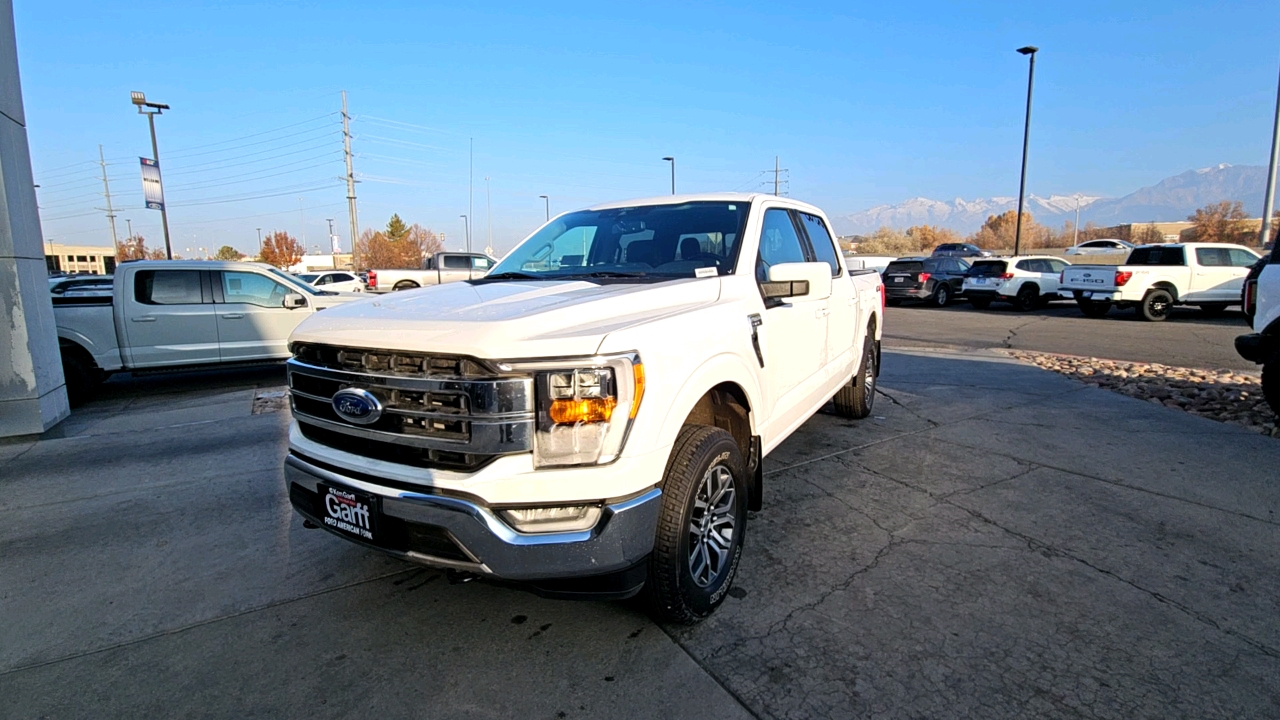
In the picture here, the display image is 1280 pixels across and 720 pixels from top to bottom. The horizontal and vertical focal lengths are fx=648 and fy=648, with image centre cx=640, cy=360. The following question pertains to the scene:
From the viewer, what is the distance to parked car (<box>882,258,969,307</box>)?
21.9 metres

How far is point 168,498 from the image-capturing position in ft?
14.4

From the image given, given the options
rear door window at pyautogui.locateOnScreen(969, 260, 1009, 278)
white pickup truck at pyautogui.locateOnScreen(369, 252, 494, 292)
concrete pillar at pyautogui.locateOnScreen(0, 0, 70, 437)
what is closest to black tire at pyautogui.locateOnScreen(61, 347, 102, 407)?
concrete pillar at pyautogui.locateOnScreen(0, 0, 70, 437)

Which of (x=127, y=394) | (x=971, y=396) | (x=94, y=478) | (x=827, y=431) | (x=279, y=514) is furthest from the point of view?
(x=127, y=394)

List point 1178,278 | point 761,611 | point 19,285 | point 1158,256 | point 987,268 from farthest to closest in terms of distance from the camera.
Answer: point 987,268 < point 1158,256 < point 1178,278 < point 19,285 < point 761,611

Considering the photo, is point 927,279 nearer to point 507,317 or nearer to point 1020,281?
point 1020,281

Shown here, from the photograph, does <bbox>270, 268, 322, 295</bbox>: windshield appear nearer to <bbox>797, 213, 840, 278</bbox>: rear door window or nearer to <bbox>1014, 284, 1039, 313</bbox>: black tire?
<bbox>797, 213, 840, 278</bbox>: rear door window

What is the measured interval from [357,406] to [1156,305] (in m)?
18.9

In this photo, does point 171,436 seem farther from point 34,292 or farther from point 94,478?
point 34,292

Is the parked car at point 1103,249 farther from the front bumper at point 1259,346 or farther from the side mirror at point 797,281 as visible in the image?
the side mirror at point 797,281

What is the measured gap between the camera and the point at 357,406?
98.2 inches

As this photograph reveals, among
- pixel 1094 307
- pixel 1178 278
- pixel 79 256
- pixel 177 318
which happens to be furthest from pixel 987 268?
pixel 79 256

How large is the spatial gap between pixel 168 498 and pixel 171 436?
202 centimetres

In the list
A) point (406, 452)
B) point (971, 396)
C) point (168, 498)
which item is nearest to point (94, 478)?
point (168, 498)

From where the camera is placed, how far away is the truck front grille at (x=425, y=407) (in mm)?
2240
